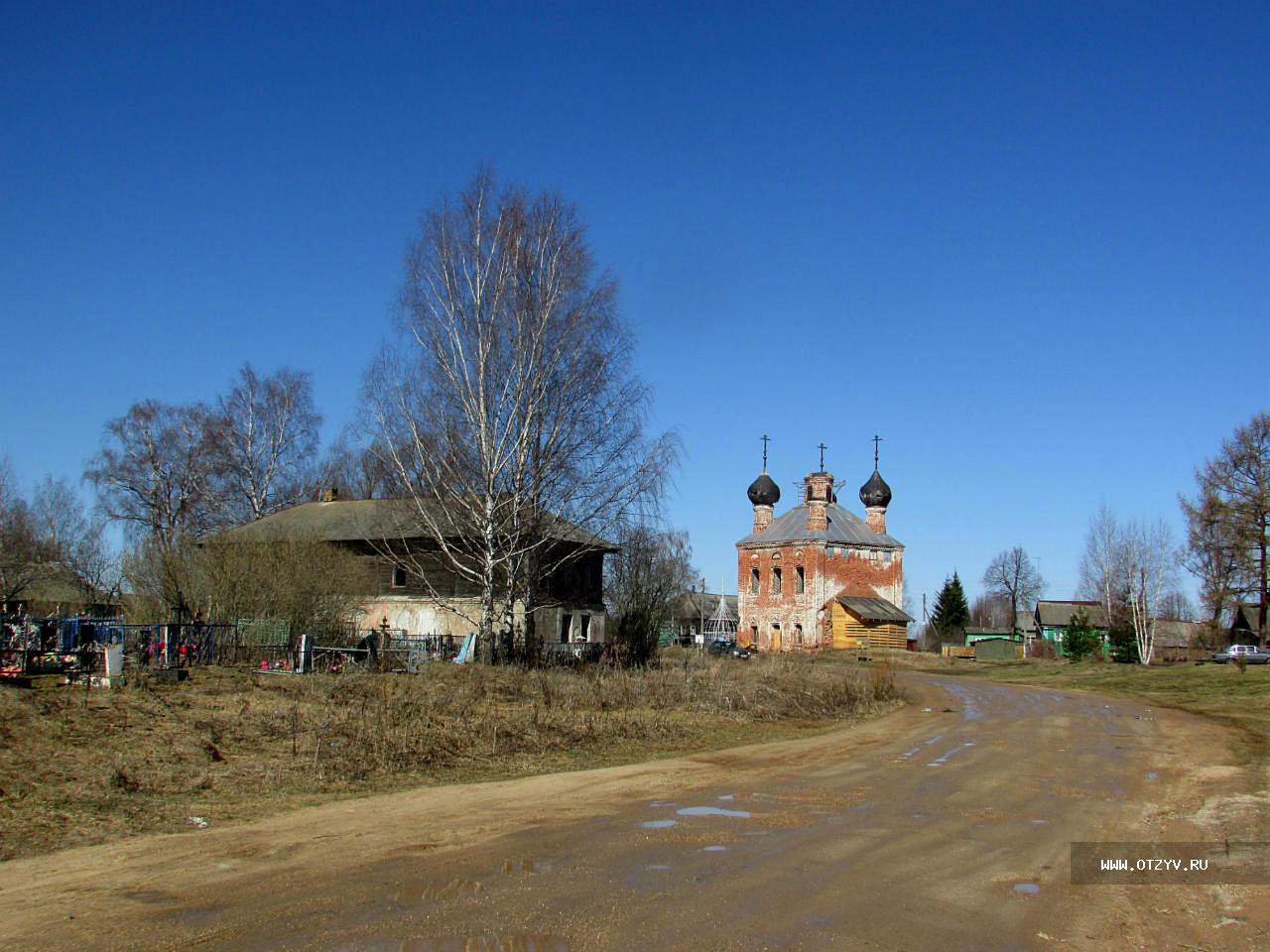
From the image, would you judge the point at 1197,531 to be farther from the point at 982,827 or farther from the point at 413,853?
the point at 413,853

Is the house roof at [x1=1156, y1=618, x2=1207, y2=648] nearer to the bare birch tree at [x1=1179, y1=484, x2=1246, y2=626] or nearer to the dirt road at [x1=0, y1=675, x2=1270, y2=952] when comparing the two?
the bare birch tree at [x1=1179, y1=484, x2=1246, y2=626]

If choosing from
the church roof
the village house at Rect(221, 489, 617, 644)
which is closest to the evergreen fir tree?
the church roof

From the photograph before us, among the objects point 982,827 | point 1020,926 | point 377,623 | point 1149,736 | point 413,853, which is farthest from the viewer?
point 377,623

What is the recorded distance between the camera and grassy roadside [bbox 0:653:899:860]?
12.1m

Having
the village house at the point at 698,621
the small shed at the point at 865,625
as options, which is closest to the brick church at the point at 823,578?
the small shed at the point at 865,625

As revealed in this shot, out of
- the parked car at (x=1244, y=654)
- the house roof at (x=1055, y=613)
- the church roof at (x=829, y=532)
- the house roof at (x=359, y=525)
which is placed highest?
the church roof at (x=829, y=532)

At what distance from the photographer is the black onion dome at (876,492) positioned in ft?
260

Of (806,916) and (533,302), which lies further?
(533,302)

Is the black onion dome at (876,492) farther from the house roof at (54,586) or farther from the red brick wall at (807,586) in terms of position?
the house roof at (54,586)

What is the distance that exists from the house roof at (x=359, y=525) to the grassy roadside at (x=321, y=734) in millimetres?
4867

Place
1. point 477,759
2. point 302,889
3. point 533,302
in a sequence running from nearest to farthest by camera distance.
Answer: point 302,889 → point 477,759 → point 533,302

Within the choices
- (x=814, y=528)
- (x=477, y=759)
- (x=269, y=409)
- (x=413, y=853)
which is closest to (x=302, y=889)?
(x=413, y=853)

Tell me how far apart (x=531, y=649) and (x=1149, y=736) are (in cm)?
1698

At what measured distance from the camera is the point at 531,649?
31516 mm
